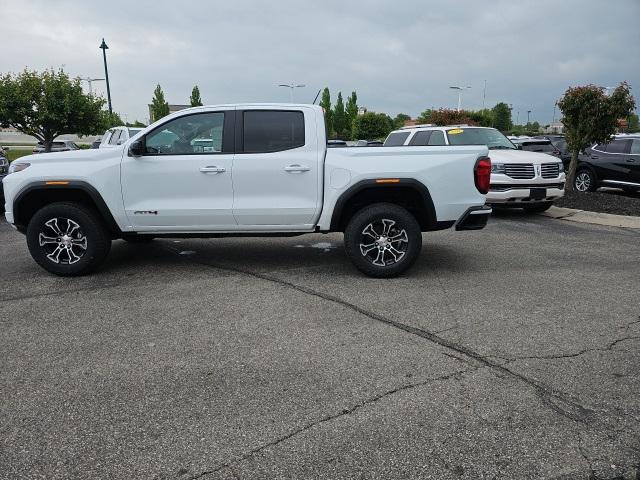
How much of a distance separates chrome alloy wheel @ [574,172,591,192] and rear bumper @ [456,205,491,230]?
916 centimetres

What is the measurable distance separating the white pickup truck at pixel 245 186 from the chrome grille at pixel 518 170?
414cm

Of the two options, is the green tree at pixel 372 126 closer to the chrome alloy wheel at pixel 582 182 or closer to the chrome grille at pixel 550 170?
the chrome alloy wheel at pixel 582 182

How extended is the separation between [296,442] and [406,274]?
3.52 m

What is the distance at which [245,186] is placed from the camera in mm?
5820

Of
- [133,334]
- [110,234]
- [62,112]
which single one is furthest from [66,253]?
[62,112]

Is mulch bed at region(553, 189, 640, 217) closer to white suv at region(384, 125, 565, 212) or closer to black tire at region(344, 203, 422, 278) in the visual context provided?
white suv at region(384, 125, 565, 212)

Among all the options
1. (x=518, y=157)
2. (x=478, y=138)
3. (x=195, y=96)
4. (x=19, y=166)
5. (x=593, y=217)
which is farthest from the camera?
(x=195, y=96)

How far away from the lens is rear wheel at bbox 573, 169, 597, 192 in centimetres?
1341

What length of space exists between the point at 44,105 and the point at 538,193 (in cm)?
2674

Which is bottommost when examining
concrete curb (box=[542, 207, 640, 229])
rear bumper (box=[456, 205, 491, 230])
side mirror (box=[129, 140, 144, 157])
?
concrete curb (box=[542, 207, 640, 229])

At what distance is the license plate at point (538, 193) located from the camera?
9.66 m

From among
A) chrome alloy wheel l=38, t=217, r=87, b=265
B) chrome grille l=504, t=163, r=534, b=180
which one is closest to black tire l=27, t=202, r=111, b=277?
chrome alloy wheel l=38, t=217, r=87, b=265

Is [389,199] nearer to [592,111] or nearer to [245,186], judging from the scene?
[245,186]

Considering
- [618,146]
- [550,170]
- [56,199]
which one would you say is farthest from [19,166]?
[618,146]
